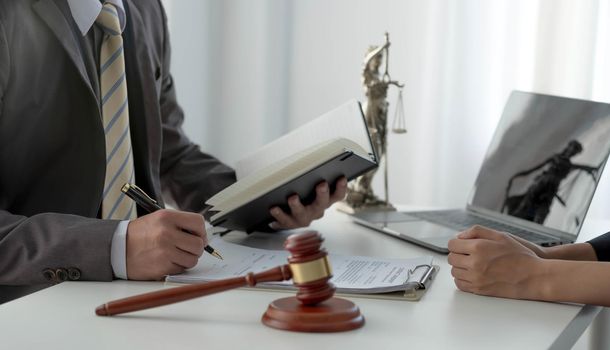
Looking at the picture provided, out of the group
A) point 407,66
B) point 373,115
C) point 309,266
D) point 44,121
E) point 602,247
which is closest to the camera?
point 309,266

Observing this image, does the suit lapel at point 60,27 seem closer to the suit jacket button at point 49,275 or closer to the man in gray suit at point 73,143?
the man in gray suit at point 73,143

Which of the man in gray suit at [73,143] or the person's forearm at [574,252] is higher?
the man in gray suit at [73,143]

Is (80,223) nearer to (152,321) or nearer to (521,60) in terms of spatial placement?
(152,321)

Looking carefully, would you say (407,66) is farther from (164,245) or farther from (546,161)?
(164,245)

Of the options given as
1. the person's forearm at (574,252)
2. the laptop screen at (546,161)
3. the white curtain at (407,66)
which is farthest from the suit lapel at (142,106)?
the white curtain at (407,66)

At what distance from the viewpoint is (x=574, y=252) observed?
4.33 feet

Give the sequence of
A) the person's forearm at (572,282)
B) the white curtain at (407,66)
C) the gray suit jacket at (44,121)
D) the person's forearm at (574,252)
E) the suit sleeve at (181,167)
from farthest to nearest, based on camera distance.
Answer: the white curtain at (407,66) → the suit sleeve at (181,167) → the gray suit jacket at (44,121) → the person's forearm at (574,252) → the person's forearm at (572,282)

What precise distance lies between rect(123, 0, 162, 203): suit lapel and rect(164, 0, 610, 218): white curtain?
1416 mm

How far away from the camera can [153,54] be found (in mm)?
1771

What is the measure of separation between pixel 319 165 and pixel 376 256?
17cm

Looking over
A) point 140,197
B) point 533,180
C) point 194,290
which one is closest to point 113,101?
point 140,197

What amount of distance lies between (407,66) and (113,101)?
1626 mm

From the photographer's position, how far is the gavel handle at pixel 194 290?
3.08ft

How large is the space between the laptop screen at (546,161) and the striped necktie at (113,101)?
736 millimetres
